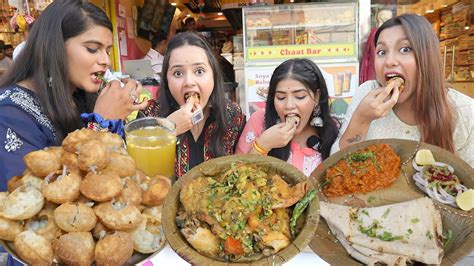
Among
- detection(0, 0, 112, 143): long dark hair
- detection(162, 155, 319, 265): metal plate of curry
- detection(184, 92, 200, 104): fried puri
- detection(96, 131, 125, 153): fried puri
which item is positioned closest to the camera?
detection(162, 155, 319, 265): metal plate of curry

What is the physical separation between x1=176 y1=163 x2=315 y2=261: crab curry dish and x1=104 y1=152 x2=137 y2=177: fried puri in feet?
0.70

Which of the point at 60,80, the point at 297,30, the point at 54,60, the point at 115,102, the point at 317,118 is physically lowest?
the point at 317,118

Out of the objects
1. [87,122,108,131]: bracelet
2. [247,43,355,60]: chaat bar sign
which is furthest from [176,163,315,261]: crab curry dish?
[247,43,355,60]: chaat bar sign

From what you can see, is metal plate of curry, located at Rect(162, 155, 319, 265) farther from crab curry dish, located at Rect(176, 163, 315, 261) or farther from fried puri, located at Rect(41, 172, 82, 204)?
fried puri, located at Rect(41, 172, 82, 204)

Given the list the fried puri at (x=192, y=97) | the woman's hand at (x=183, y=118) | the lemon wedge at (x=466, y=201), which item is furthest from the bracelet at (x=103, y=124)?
the lemon wedge at (x=466, y=201)

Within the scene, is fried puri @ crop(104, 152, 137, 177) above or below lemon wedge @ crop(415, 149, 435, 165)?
above

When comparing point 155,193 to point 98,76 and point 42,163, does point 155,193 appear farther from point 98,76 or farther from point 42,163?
point 98,76

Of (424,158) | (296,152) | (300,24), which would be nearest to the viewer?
(424,158)

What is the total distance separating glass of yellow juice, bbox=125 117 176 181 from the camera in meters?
1.55

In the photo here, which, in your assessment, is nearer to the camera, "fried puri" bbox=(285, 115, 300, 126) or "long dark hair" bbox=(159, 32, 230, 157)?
"fried puri" bbox=(285, 115, 300, 126)

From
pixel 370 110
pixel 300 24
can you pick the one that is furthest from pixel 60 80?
pixel 300 24

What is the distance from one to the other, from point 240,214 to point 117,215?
0.38 metres

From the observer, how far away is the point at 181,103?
238cm

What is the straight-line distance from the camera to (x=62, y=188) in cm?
117
